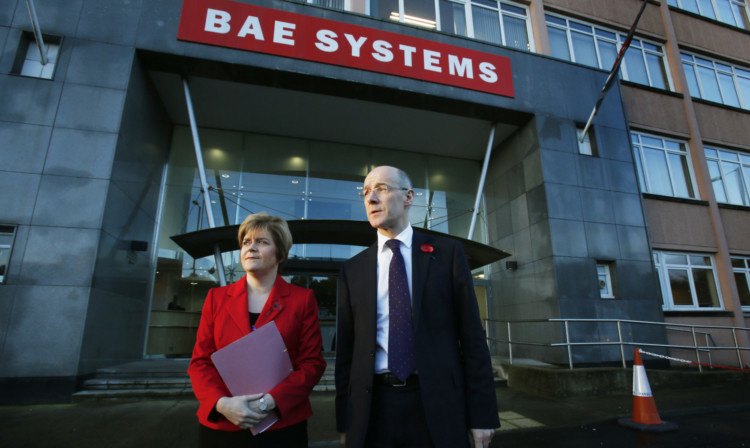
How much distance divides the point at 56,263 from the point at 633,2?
676 inches

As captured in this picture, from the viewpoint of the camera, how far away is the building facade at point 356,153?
6.48m

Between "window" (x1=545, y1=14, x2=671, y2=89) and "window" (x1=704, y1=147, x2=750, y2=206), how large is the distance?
271cm

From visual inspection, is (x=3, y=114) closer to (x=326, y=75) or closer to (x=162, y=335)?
(x=162, y=335)

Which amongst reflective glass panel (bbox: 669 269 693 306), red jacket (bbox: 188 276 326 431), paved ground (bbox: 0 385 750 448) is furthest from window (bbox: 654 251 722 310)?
red jacket (bbox: 188 276 326 431)

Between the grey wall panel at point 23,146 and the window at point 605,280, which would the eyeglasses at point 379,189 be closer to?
the grey wall panel at point 23,146

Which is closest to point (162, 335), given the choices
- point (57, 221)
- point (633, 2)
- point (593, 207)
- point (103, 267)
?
point (103, 267)

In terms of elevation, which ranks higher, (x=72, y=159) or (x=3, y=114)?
(x=3, y=114)

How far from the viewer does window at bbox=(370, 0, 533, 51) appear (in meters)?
10.0

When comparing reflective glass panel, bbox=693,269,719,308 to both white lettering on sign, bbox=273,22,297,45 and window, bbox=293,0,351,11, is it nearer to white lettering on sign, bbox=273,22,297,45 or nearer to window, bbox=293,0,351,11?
window, bbox=293,0,351,11

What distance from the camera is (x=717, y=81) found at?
12727 millimetres

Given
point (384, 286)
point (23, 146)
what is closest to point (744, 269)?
point (384, 286)

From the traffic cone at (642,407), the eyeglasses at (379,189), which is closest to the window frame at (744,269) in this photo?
the traffic cone at (642,407)

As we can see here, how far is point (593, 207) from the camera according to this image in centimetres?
935

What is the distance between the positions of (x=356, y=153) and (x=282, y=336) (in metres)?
9.76
